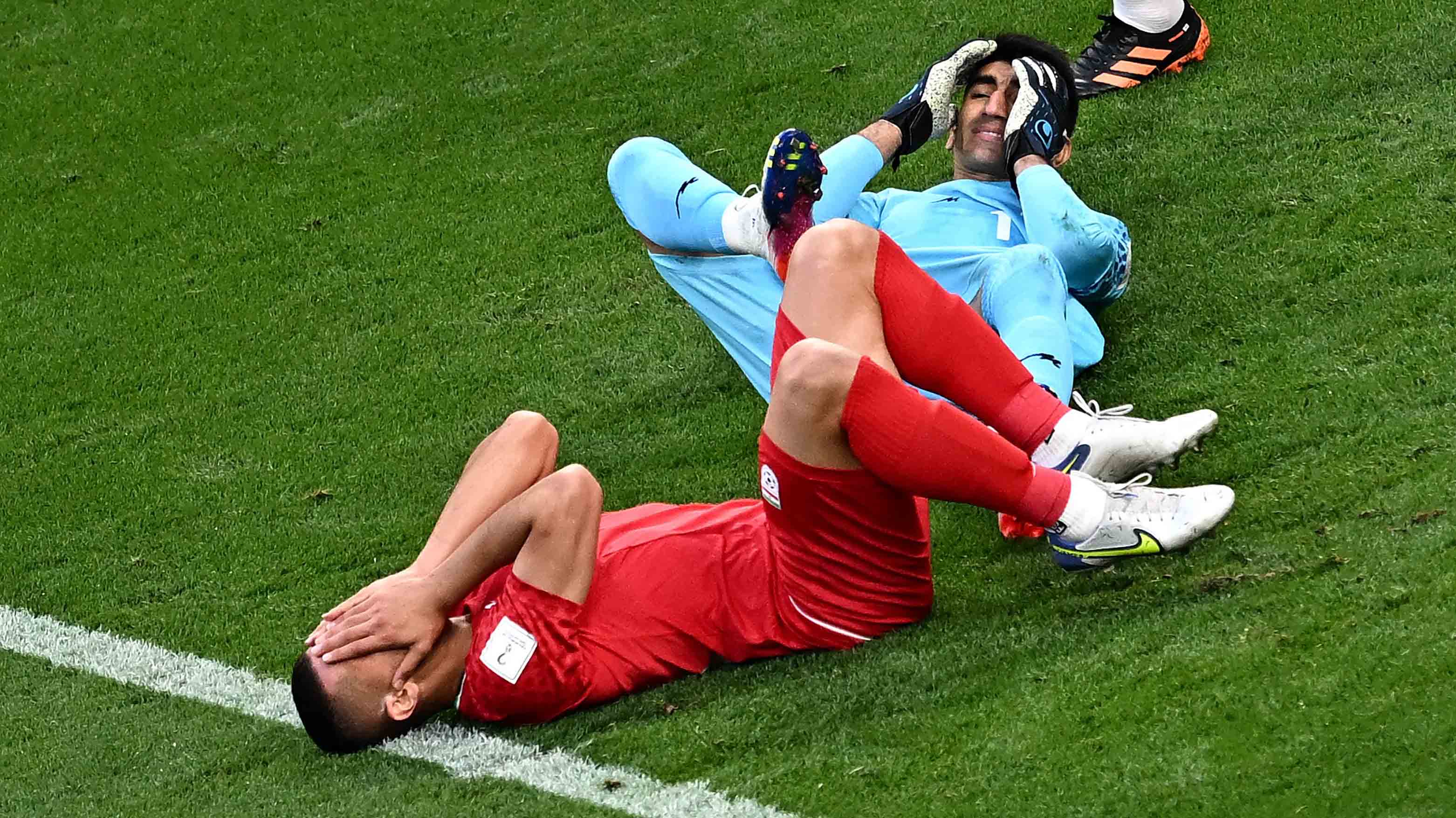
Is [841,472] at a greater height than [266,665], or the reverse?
[841,472]

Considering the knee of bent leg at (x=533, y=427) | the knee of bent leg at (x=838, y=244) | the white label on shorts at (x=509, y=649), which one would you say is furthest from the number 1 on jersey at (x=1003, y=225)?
the white label on shorts at (x=509, y=649)

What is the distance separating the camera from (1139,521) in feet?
9.85

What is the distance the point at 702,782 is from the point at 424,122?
13.1 ft

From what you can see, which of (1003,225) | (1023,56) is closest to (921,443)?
(1003,225)

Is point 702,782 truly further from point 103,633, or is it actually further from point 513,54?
point 513,54

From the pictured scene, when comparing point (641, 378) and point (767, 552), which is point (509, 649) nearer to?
point (767, 552)

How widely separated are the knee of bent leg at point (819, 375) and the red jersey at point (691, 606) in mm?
262

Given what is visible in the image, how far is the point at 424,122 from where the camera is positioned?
6215 mm

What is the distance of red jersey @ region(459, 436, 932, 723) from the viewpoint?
9.94 feet

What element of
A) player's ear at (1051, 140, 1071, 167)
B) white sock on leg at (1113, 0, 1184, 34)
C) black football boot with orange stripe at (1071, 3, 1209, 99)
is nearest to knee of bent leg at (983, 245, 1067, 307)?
player's ear at (1051, 140, 1071, 167)

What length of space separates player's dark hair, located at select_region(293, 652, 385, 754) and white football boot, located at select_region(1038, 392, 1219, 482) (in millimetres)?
1441

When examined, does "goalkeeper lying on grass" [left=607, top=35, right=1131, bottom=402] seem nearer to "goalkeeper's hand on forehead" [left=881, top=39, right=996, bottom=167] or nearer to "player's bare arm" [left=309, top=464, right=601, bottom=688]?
"goalkeeper's hand on forehead" [left=881, top=39, right=996, bottom=167]

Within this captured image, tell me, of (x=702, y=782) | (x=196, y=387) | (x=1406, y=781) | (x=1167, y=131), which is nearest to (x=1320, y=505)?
(x=1406, y=781)

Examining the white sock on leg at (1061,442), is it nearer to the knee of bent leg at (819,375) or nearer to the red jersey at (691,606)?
the red jersey at (691,606)
